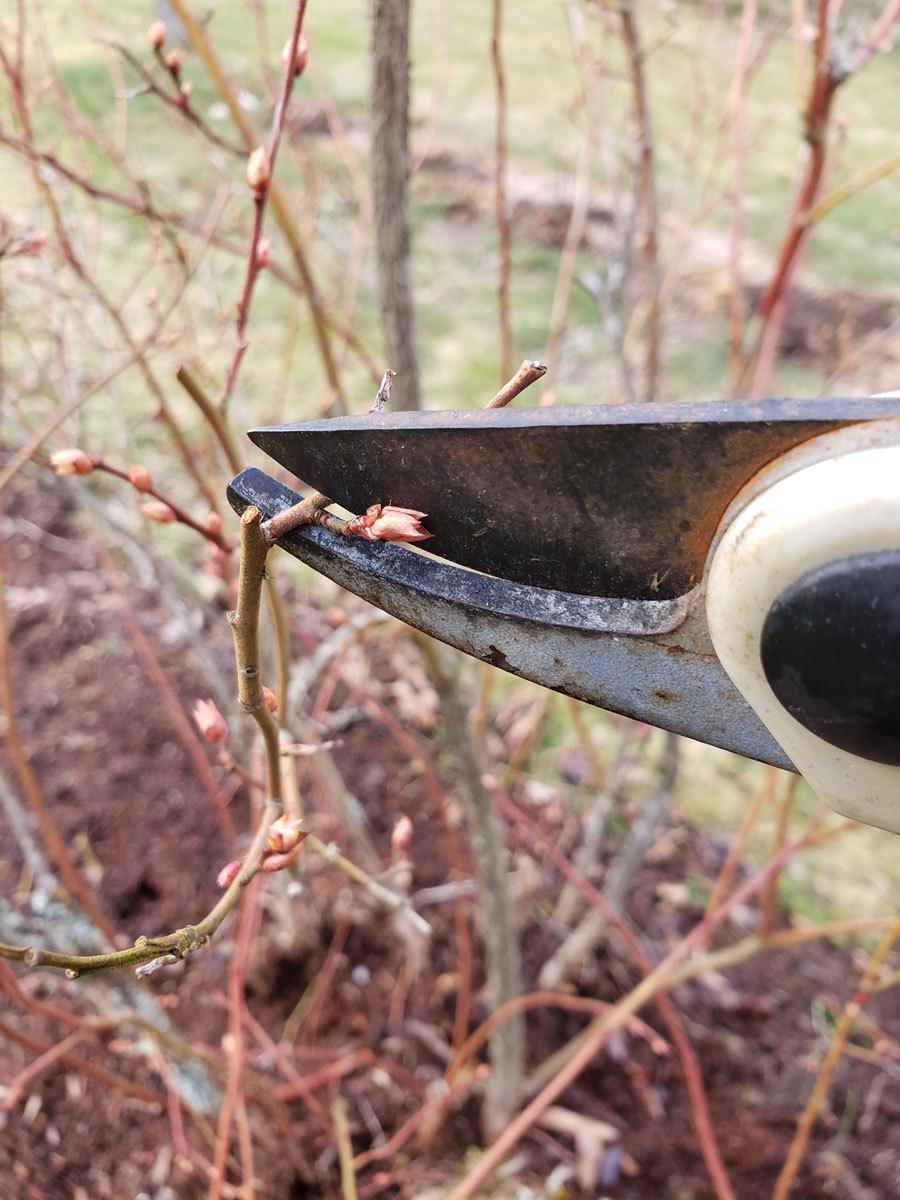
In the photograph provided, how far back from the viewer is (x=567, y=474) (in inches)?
24.2

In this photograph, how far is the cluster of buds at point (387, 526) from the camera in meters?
0.57

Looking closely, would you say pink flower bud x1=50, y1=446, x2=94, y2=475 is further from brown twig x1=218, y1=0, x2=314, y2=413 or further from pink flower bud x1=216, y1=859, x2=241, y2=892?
pink flower bud x1=216, y1=859, x2=241, y2=892

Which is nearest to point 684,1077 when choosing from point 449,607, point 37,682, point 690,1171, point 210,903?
point 690,1171

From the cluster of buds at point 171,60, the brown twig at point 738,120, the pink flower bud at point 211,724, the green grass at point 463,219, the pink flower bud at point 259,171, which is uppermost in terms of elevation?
the green grass at point 463,219

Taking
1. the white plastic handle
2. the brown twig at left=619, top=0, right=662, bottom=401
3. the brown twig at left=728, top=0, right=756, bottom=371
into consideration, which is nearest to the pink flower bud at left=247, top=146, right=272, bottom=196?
the white plastic handle

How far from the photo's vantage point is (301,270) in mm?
1040

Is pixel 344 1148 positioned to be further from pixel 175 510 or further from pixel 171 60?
pixel 171 60

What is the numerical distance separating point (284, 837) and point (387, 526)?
0.23m

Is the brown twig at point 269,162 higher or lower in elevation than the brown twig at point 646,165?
lower

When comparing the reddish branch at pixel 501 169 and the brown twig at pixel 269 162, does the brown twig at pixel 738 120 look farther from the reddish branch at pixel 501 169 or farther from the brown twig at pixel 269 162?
the brown twig at pixel 269 162

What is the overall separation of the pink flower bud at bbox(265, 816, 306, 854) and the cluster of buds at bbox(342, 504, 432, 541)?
0.70 ft

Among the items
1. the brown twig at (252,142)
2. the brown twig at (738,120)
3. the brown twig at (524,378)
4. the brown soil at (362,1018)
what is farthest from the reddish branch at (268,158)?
→ the brown soil at (362,1018)

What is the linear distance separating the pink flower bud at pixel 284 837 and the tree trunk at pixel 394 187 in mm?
629

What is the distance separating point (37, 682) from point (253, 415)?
118 centimetres
